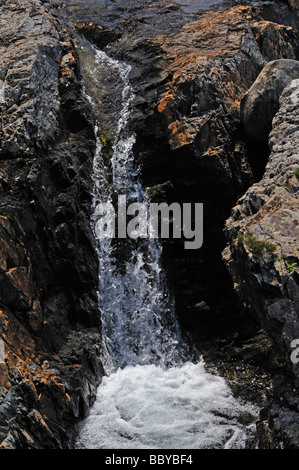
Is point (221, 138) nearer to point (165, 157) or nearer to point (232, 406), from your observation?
point (165, 157)

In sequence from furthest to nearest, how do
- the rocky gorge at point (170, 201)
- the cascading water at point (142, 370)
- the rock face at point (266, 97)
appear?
the rock face at point (266, 97), the cascading water at point (142, 370), the rocky gorge at point (170, 201)

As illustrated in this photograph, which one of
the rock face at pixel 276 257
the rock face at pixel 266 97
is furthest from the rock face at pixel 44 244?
the rock face at pixel 266 97

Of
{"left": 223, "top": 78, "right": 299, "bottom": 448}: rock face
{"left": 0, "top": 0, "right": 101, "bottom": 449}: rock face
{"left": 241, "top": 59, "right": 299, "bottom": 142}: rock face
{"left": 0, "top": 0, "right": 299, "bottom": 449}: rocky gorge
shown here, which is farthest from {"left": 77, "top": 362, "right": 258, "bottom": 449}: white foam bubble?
{"left": 241, "top": 59, "right": 299, "bottom": 142}: rock face

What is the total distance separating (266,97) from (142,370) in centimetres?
605

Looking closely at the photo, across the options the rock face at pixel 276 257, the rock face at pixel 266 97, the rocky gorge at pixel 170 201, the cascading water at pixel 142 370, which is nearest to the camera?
the rock face at pixel 276 257

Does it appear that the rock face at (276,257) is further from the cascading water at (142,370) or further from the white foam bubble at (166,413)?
the cascading water at (142,370)

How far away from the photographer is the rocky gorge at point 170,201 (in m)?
6.35

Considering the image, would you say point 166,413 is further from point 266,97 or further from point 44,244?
point 266,97

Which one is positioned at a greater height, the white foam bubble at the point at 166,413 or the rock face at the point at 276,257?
the rock face at the point at 276,257

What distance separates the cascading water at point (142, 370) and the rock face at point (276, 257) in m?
0.88

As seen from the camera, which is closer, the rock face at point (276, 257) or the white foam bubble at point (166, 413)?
the rock face at point (276, 257)

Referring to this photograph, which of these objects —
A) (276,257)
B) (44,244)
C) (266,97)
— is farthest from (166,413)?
(266,97)

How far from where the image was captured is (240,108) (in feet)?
33.0

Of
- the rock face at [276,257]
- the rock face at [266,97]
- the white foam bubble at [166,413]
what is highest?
the rock face at [266,97]
